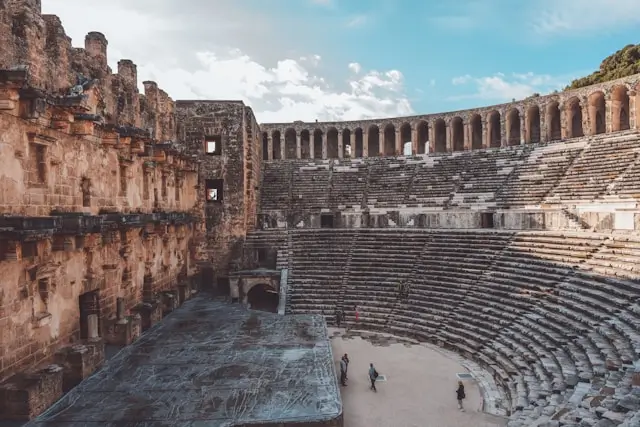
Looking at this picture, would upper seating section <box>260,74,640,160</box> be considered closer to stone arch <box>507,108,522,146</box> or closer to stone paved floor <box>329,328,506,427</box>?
stone arch <box>507,108,522,146</box>

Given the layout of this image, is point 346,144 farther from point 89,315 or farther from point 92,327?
point 92,327

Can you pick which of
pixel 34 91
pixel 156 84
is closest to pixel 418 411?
pixel 34 91

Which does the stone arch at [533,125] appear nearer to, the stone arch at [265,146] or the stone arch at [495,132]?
→ the stone arch at [495,132]

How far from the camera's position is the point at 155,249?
17.9 metres

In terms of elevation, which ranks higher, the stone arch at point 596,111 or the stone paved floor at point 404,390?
the stone arch at point 596,111

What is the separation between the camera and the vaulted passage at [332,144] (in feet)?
108

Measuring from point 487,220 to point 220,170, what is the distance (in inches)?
525

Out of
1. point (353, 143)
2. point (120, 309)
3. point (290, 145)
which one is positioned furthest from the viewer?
point (290, 145)

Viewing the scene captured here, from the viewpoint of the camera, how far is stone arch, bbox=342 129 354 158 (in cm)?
3269

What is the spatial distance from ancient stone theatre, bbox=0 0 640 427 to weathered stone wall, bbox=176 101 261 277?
0.33 feet

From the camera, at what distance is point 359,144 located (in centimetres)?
3331

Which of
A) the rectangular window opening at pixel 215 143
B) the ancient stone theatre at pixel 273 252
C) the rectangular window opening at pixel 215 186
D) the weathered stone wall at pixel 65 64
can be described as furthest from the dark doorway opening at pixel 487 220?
the weathered stone wall at pixel 65 64

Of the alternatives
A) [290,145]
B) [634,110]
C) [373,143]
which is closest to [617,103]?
[634,110]

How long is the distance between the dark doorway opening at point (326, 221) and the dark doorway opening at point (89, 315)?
13735 mm
